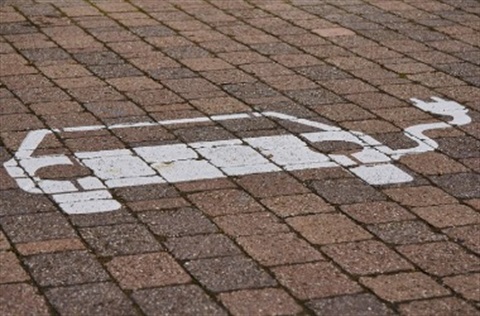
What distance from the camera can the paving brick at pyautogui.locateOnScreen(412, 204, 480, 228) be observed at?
18.2 ft

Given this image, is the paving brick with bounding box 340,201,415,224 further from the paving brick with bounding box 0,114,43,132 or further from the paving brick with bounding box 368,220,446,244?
the paving brick with bounding box 0,114,43,132

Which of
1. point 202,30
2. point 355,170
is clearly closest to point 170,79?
point 202,30

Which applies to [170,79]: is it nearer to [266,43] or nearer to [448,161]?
[266,43]

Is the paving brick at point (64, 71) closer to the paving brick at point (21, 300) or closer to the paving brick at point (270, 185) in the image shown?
the paving brick at point (270, 185)

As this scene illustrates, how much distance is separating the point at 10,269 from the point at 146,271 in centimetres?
58

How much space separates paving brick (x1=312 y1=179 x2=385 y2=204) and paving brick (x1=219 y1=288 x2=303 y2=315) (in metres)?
1.14

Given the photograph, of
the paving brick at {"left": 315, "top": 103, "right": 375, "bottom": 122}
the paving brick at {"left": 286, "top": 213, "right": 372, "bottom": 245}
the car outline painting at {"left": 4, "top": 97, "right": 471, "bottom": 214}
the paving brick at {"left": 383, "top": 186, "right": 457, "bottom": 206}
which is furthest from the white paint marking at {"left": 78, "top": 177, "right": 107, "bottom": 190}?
the paving brick at {"left": 315, "top": 103, "right": 375, "bottom": 122}

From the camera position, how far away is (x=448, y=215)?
565 centimetres

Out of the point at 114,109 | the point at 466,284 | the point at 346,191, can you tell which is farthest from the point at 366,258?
the point at 114,109

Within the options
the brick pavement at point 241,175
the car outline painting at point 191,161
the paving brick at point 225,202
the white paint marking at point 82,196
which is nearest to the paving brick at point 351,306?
the brick pavement at point 241,175

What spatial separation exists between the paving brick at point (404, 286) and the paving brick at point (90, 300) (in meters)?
1.01

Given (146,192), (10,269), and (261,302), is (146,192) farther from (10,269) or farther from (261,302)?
(261,302)

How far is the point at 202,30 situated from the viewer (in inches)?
366

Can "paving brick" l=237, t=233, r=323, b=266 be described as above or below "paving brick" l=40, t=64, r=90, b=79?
above
